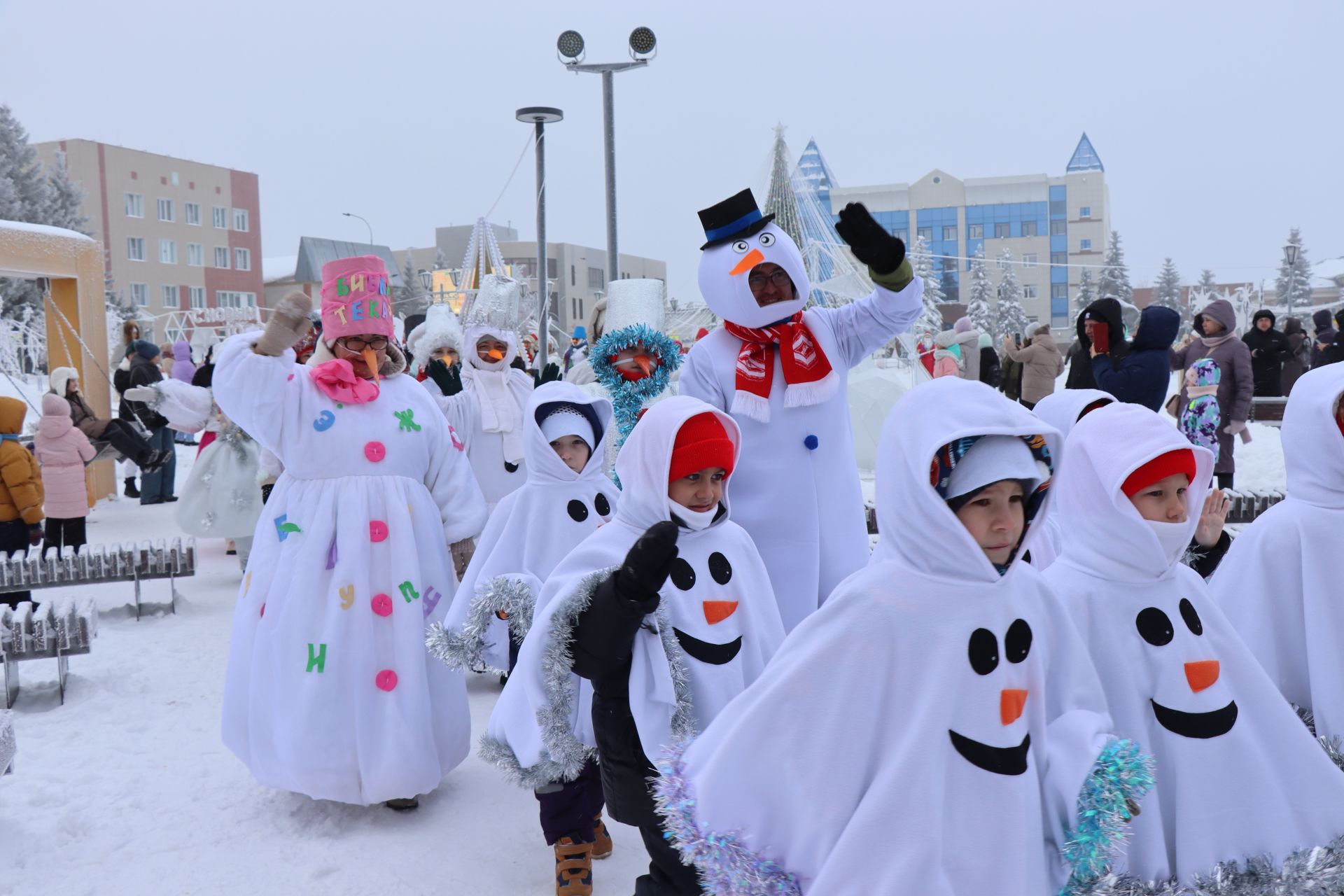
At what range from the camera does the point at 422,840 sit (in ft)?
13.6

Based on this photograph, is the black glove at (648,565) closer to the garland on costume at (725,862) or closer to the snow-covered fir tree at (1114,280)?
the garland on costume at (725,862)

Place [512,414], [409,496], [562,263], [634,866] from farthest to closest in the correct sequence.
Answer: [562,263] < [512,414] < [409,496] < [634,866]

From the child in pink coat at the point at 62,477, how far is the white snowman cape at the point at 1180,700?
367 inches

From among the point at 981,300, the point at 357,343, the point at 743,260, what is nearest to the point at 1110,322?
the point at 743,260

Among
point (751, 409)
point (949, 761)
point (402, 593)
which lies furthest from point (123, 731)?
point (949, 761)

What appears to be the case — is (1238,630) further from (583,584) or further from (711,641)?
(583,584)

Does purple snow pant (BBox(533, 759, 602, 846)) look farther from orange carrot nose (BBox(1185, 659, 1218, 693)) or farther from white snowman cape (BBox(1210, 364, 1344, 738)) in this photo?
white snowman cape (BBox(1210, 364, 1344, 738))

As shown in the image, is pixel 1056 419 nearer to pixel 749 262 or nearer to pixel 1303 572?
pixel 1303 572

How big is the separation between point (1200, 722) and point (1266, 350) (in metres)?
11.9

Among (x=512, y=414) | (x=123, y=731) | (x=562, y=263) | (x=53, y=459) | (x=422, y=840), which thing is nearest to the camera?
(x=422, y=840)

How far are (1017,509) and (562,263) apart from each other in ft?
214

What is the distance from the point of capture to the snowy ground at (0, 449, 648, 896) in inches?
152

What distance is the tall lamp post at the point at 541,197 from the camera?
1095cm

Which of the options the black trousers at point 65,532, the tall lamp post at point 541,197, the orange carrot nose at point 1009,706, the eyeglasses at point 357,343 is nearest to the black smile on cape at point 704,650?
the orange carrot nose at point 1009,706
